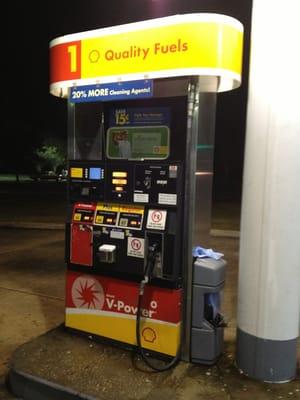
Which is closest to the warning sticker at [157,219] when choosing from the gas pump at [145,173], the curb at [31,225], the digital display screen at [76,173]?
the gas pump at [145,173]

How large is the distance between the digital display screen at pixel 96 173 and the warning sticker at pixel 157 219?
1.84 ft

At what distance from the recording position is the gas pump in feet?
10.8

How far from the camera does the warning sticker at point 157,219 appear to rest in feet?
11.3

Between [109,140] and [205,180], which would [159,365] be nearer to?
[205,180]

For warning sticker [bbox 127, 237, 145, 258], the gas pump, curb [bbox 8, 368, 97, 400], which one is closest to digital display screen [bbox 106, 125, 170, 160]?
the gas pump

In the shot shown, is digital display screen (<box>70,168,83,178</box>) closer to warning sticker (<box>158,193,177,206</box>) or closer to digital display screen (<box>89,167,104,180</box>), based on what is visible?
digital display screen (<box>89,167,104,180</box>)

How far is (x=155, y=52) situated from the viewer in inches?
130

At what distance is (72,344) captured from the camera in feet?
12.8

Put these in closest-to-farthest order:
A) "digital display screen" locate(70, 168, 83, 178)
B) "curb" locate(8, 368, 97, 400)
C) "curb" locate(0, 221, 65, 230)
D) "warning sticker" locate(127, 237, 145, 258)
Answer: "curb" locate(8, 368, 97, 400) < "warning sticker" locate(127, 237, 145, 258) < "digital display screen" locate(70, 168, 83, 178) < "curb" locate(0, 221, 65, 230)

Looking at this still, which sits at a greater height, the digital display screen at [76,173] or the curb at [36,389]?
the digital display screen at [76,173]

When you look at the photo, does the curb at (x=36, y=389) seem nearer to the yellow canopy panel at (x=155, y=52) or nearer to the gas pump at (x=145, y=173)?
the gas pump at (x=145, y=173)

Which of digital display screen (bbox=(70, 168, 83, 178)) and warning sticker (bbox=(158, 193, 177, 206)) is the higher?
digital display screen (bbox=(70, 168, 83, 178))

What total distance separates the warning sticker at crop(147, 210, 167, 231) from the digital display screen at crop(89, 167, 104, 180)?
562 millimetres

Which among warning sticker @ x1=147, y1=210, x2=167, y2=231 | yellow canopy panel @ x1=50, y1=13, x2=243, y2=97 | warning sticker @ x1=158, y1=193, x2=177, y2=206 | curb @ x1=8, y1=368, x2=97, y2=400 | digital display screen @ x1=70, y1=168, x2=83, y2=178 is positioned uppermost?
yellow canopy panel @ x1=50, y1=13, x2=243, y2=97
